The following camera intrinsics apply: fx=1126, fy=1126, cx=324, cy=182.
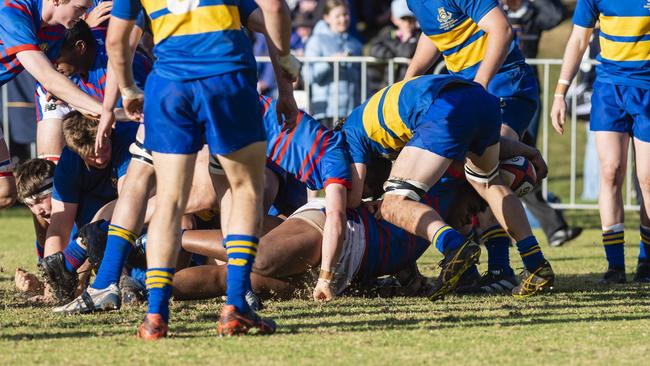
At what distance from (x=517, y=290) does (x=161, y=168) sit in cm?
254

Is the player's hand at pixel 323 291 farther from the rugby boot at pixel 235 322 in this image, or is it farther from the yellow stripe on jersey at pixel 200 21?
the yellow stripe on jersey at pixel 200 21

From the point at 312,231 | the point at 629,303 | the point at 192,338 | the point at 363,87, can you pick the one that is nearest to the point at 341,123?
the point at 312,231

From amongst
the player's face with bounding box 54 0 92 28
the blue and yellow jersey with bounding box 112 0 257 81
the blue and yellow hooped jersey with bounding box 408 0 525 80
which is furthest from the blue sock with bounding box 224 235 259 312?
the blue and yellow hooped jersey with bounding box 408 0 525 80

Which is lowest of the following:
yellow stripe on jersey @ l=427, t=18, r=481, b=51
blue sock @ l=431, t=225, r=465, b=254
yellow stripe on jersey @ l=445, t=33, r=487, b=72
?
blue sock @ l=431, t=225, r=465, b=254

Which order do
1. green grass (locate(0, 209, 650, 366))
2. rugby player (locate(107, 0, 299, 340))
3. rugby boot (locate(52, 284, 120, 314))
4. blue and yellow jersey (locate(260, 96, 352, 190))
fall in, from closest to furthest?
green grass (locate(0, 209, 650, 366))
rugby player (locate(107, 0, 299, 340))
rugby boot (locate(52, 284, 120, 314))
blue and yellow jersey (locate(260, 96, 352, 190))

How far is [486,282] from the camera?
6.64m

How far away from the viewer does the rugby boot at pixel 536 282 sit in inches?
244

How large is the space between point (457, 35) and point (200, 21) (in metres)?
2.91

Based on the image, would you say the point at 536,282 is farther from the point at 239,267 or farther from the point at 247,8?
the point at 247,8

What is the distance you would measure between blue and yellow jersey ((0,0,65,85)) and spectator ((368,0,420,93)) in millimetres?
5215

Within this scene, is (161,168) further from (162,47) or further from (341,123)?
(341,123)

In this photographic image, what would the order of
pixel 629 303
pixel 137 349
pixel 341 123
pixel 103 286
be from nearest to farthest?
1. pixel 137 349
2. pixel 103 286
3. pixel 629 303
4. pixel 341 123

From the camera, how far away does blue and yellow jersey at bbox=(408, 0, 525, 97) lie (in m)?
6.98

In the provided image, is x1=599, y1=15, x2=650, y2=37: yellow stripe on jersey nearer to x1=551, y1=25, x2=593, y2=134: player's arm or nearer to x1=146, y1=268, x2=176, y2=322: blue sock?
x1=551, y1=25, x2=593, y2=134: player's arm
